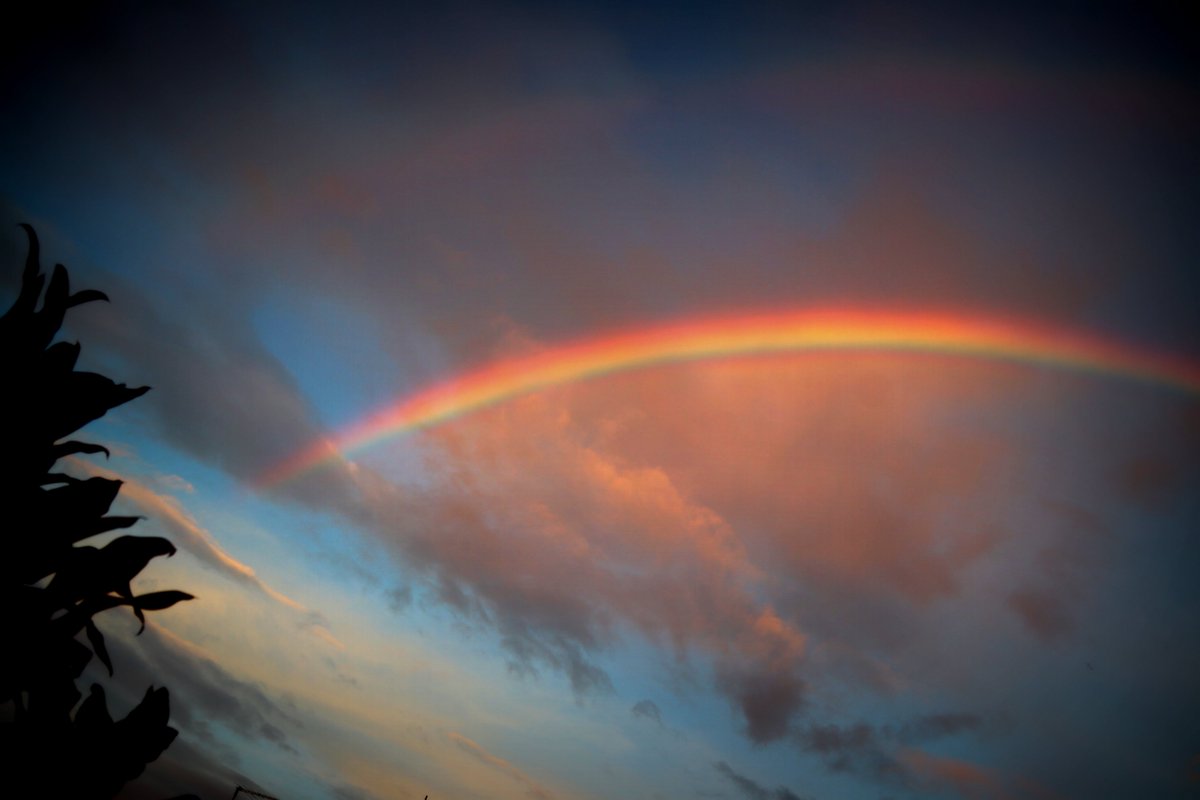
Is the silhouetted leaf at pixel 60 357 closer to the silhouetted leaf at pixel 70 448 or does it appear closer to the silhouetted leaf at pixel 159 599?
the silhouetted leaf at pixel 70 448

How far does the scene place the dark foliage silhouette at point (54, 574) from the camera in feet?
16.1

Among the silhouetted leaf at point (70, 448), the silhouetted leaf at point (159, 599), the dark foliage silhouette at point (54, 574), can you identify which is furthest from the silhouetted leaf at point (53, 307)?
the silhouetted leaf at point (159, 599)

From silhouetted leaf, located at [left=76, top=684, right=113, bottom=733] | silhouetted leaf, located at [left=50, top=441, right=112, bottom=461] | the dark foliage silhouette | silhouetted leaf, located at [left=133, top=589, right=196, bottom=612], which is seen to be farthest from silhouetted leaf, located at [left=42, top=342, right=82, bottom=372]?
silhouetted leaf, located at [left=76, top=684, right=113, bottom=733]

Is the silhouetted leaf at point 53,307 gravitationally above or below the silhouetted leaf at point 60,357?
above

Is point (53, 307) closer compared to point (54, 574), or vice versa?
point (54, 574)

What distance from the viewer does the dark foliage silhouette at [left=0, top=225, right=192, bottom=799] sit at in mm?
4902

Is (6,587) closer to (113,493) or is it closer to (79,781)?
(113,493)

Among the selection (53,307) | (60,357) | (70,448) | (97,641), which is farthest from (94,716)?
(53,307)

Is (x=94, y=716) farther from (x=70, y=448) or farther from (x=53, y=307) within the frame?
(x=53, y=307)

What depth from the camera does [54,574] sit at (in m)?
5.12

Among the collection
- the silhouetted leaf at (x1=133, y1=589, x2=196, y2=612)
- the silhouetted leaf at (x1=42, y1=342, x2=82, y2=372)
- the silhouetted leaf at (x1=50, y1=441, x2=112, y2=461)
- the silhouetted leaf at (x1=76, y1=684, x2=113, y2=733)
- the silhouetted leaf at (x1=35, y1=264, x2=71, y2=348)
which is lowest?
the silhouetted leaf at (x1=76, y1=684, x2=113, y2=733)

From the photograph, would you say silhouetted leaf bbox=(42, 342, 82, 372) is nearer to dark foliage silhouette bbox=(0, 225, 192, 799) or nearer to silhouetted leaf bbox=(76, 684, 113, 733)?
dark foliage silhouette bbox=(0, 225, 192, 799)

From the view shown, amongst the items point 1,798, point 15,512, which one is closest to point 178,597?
point 15,512

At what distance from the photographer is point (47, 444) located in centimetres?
532
